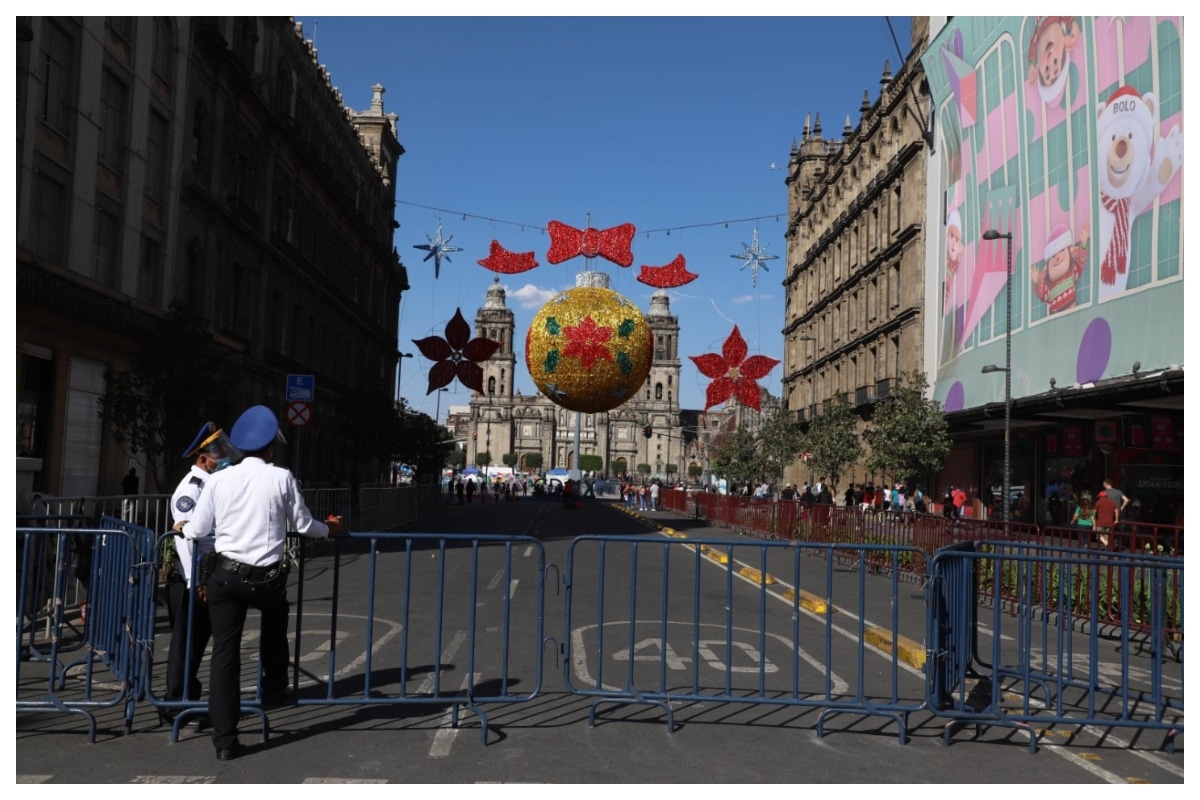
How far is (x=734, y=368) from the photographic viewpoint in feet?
104

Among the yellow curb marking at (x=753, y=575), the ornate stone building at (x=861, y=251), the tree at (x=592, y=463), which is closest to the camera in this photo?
the yellow curb marking at (x=753, y=575)

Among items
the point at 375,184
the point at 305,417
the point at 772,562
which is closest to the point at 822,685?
the point at 772,562

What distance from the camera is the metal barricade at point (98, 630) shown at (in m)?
6.62

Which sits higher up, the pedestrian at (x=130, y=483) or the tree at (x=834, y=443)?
the tree at (x=834, y=443)

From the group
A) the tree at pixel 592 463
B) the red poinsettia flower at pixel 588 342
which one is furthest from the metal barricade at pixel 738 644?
the tree at pixel 592 463

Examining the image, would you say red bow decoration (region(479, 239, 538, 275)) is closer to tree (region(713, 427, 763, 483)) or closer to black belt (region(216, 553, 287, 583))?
black belt (region(216, 553, 287, 583))

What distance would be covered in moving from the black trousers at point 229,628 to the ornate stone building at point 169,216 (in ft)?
53.2

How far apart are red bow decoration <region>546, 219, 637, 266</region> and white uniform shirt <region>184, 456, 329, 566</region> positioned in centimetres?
1799

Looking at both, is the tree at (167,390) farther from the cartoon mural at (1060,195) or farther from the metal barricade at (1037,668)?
the cartoon mural at (1060,195)

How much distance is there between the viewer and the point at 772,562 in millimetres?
20062

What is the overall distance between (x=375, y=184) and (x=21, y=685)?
53.6 meters

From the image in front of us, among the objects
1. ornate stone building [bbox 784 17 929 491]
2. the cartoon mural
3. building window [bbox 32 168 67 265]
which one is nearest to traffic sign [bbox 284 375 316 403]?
building window [bbox 32 168 67 265]

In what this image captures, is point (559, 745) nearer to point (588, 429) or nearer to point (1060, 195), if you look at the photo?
point (1060, 195)

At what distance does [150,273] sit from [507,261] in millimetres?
9221
